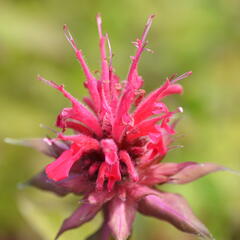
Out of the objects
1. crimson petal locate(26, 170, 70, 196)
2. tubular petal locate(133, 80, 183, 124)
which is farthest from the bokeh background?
tubular petal locate(133, 80, 183, 124)

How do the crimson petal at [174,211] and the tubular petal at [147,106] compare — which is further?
the tubular petal at [147,106]

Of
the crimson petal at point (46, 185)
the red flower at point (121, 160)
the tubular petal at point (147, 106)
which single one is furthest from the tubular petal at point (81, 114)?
the crimson petal at point (46, 185)

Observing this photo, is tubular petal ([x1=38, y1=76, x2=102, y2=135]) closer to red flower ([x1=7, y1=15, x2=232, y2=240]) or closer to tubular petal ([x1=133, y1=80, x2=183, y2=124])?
red flower ([x1=7, y1=15, x2=232, y2=240])

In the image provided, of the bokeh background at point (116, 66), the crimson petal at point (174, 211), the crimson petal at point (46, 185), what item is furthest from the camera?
the bokeh background at point (116, 66)

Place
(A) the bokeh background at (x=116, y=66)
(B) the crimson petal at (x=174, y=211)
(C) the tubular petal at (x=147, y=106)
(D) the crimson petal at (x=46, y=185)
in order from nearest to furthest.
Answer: (B) the crimson petal at (x=174, y=211)
(C) the tubular petal at (x=147, y=106)
(D) the crimson petal at (x=46, y=185)
(A) the bokeh background at (x=116, y=66)

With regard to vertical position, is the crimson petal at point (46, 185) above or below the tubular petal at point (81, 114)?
below

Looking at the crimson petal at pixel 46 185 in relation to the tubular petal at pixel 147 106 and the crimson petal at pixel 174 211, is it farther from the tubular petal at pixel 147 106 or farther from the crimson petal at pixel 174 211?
the tubular petal at pixel 147 106

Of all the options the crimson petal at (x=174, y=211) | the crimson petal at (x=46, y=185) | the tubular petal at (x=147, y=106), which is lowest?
the crimson petal at (x=174, y=211)

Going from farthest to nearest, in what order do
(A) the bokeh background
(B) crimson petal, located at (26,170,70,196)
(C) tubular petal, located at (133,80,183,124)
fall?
(A) the bokeh background, (B) crimson petal, located at (26,170,70,196), (C) tubular petal, located at (133,80,183,124)

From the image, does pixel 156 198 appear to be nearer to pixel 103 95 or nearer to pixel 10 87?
pixel 103 95
